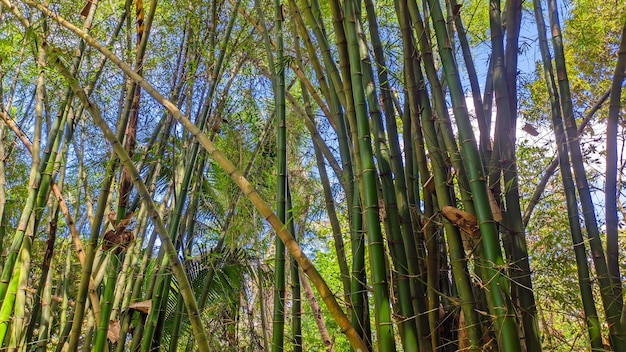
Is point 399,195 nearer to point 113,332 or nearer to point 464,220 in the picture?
point 464,220

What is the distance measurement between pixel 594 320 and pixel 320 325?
6.34ft

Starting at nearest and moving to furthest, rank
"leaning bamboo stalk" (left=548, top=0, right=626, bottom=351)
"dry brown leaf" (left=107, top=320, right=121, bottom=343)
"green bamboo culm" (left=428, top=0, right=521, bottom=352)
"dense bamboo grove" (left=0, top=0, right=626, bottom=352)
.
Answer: "green bamboo culm" (left=428, top=0, right=521, bottom=352), "dense bamboo grove" (left=0, top=0, right=626, bottom=352), "leaning bamboo stalk" (left=548, top=0, right=626, bottom=351), "dry brown leaf" (left=107, top=320, right=121, bottom=343)

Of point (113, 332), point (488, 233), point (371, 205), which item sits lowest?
point (113, 332)

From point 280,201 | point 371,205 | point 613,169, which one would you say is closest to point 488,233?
point 371,205

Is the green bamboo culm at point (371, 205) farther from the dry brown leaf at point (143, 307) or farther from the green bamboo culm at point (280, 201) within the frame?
the dry brown leaf at point (143, 307)

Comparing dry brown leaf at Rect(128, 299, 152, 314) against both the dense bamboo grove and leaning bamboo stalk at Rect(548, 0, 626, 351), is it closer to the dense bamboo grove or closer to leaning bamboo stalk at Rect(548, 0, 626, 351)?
the dense bamboo grove

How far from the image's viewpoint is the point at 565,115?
1902 mm

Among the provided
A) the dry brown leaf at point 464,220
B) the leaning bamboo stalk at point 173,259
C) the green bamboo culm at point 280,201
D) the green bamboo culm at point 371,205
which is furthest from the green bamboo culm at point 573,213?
the leaning bamboo stalk at point 173,259

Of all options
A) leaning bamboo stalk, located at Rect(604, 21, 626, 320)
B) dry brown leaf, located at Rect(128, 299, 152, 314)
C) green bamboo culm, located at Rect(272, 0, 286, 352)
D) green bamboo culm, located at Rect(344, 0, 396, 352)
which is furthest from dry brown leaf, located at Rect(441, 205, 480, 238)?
dry brown leaf, located at Rect(128, 299, 152, 314)

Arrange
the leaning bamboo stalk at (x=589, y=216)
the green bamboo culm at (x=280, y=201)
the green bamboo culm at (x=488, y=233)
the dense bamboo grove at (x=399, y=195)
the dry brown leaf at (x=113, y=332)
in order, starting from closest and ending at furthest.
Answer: the green bamboo culm at (x=488, y=233) → the dense bamboo grove at (x=399, y=195) → the leaning bamboo stalk at (x=589, y=216) → the green bamboo culm at (x=280, y=201) → the dry brown leaf at (x=113, y=332)

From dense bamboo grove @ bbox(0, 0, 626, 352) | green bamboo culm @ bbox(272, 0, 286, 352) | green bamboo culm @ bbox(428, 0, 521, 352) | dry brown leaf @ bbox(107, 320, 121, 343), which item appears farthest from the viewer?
dry brown leaf @ bbox(107, 320, 121, 343)

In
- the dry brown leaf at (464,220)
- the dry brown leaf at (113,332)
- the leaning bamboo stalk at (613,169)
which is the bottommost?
the dry brown leaf at (113,332)

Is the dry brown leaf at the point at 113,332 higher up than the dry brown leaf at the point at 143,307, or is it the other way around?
the dry brown leaf at the point at 143,307

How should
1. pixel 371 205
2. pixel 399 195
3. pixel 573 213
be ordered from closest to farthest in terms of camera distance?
pixel 371 205
pixel 399 195
pixel 573 213
